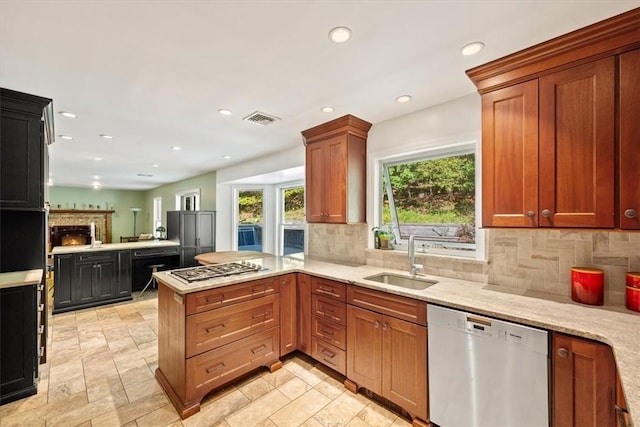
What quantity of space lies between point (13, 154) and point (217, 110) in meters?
1.65

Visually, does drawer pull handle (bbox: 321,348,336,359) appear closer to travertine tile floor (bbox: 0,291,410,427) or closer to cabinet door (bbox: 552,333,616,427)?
travertine tile floor (bbox: 0,291,410,427)

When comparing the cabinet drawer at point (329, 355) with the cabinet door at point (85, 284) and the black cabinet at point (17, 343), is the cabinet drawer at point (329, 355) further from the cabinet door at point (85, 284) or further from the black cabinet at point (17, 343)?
the cabinet door at point (85, 284)

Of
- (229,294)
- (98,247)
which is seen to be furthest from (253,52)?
(98,247)

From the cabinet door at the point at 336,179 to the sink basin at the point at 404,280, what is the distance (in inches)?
26.4

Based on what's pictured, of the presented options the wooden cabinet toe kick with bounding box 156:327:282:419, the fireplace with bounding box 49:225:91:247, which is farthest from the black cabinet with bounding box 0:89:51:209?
the fireplace with bounding box 49:225:91:247

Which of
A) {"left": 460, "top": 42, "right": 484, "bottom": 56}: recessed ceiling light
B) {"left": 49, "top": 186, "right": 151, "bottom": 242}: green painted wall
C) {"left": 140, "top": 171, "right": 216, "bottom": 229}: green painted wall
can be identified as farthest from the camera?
{"left": 49, "top": 186, "right": 151, "bottom": 242}: green painted wall

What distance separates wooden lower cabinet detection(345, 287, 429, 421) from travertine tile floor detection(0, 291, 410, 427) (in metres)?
0.17

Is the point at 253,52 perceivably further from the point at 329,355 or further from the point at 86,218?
the point at 86,218

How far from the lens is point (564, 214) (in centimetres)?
167

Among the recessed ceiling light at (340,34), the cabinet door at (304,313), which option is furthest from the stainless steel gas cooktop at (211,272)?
the recessed ceiling light at (340,34)

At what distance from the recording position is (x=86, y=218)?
9781mm

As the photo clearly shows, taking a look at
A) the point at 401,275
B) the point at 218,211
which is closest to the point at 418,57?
the point at 401,275

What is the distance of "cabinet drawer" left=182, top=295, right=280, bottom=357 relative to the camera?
2098mm

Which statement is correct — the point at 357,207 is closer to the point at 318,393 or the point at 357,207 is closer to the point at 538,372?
the point at 318,393
